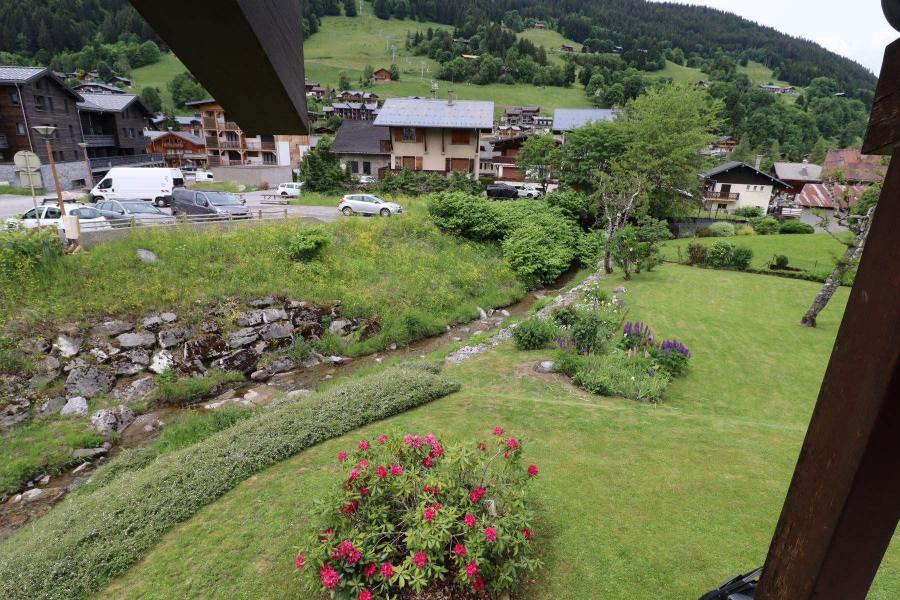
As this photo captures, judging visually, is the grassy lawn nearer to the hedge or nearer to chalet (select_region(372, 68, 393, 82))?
the hedge

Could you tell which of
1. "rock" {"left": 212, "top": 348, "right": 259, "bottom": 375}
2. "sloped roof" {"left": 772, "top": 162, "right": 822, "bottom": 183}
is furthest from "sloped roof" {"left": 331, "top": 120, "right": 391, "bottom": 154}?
"sloped roof" {"left": 772, "top": 162, "right": 822, "bottom": 183}

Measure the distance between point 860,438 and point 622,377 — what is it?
30.1 feet

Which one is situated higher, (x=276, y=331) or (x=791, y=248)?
(x=791, y=248)

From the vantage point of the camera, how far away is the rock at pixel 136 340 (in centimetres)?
1359

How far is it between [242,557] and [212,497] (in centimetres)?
175

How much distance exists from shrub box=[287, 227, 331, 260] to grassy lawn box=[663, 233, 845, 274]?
1860 centimetres

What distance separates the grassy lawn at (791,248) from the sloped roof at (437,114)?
17.6 metres

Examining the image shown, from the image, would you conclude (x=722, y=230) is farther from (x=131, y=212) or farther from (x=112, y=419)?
(x=131, y=212)

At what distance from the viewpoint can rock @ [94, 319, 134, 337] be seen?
1362 centimetres

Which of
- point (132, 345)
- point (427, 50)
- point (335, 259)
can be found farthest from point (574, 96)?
point (132, 345)

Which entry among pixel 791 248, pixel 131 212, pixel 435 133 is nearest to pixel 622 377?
pixel 131 212

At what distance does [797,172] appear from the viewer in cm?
5578

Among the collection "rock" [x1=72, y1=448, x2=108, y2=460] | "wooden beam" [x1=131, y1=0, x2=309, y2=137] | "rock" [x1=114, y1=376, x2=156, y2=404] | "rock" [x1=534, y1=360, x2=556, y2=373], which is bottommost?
"rock" [x1=72, y1=448, x2=108, y2=460]

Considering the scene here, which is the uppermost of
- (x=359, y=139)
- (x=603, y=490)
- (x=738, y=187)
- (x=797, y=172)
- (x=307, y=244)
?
(x=359, y=139)
